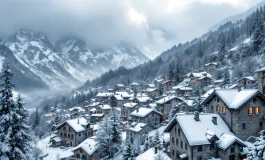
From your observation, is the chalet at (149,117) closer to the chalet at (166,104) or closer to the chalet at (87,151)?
the chalet at (166,104)

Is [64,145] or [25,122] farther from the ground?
[25,122]

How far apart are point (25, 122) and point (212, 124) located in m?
27.8

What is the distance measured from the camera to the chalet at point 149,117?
7340 centimetres

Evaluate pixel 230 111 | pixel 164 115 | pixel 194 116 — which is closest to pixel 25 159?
pixel 194 116

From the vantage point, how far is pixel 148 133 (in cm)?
6488

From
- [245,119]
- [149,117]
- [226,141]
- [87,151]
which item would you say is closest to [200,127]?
[226,141]

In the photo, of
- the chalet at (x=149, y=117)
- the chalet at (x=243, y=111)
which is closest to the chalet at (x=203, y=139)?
the chalet at (x=243, y=111)

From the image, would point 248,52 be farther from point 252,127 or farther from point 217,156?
point 217,156

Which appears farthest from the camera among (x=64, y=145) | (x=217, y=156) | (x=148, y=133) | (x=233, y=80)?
(x=233, y=80)

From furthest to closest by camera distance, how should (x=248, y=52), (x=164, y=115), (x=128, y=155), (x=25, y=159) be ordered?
(x=248, y=52), (x=164, y=115), (x=128, y=155), (x=25, y=159)

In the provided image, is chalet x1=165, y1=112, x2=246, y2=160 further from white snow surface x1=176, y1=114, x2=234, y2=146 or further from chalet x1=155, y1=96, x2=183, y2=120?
chalet x1=155, y1=96, x2=183, y2=120

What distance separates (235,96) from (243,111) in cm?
329

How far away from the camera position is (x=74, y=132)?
70.8 meters

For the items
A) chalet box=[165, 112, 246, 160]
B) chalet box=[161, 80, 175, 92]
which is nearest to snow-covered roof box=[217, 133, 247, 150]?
chalet box=[165, 112, 246, 160]
